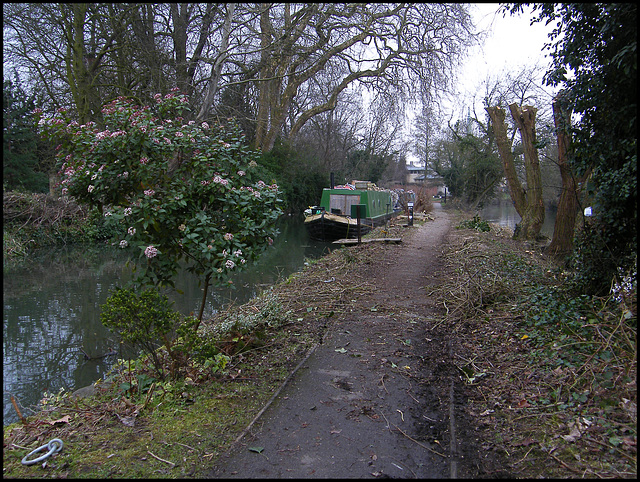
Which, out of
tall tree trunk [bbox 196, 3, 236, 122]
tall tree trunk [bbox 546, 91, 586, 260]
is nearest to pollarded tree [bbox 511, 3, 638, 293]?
tall tree trunk [bbox 546, 91, 586, 260]

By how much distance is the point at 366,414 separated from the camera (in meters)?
3.73

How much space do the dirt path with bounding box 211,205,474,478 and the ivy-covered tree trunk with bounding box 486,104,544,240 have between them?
31.0 ft

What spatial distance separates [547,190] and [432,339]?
93.6ft

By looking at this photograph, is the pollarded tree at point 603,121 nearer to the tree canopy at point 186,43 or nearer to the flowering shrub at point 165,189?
the flowering shrub at point 165,189

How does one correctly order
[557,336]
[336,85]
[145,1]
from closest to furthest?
[557,336] < [145,1] < [336,85]

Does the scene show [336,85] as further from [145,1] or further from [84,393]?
[84,393]

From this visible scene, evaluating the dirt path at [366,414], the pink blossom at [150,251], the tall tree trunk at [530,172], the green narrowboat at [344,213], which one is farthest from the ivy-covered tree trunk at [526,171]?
the pink blossom at [150,251]

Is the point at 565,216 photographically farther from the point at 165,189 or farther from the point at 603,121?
the point at 165,189

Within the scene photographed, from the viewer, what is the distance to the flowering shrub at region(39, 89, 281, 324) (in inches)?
173

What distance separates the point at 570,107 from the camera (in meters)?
5.30

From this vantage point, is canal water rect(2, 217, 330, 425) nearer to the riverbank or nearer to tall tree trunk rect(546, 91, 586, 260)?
the riverbank

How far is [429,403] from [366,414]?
60 centimetres

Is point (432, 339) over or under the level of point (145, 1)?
under

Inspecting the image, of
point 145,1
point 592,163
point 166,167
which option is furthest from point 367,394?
point 145,1
